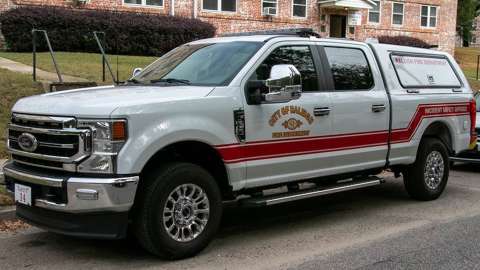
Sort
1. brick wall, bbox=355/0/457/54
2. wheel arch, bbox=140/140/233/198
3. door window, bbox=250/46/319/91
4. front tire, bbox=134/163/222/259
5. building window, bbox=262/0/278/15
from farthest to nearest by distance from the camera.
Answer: brick wall, bbox=355/0/457/54 → building window, bbox=262/0/278/15 → door window, bbox=250/46/319/91 → wheel arch, bbox=140/140/233/198 → front tire, bbox=134/163/222/259

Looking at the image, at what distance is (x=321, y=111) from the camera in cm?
638

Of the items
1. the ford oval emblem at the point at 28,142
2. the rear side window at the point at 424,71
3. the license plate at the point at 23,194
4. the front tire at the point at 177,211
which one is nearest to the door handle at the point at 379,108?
the rear side window at the point at 424,71

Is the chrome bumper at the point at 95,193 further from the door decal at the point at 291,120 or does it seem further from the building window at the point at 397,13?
the building window at the point at 397,13

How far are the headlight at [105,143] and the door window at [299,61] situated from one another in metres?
1.87

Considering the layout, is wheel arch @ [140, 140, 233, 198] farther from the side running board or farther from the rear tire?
the rear tire

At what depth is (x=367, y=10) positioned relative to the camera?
31750 millimetres

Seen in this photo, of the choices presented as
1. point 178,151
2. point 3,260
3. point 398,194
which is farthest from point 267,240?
point 398,194

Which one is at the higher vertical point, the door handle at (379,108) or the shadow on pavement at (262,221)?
the door handle at (379,108)

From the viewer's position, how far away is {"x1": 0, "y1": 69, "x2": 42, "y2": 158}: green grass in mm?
10379

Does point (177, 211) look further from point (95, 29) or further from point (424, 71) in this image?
point (95, 29)

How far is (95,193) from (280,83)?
205 cm

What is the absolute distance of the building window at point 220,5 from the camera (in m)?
25.8

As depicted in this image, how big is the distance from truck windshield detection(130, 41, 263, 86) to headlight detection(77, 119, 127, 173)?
1.29 metres

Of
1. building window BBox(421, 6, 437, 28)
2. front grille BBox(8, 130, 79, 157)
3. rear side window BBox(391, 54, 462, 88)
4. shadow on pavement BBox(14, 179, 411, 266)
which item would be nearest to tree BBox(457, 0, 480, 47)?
building window BBox(421, 6, 437, 28)
